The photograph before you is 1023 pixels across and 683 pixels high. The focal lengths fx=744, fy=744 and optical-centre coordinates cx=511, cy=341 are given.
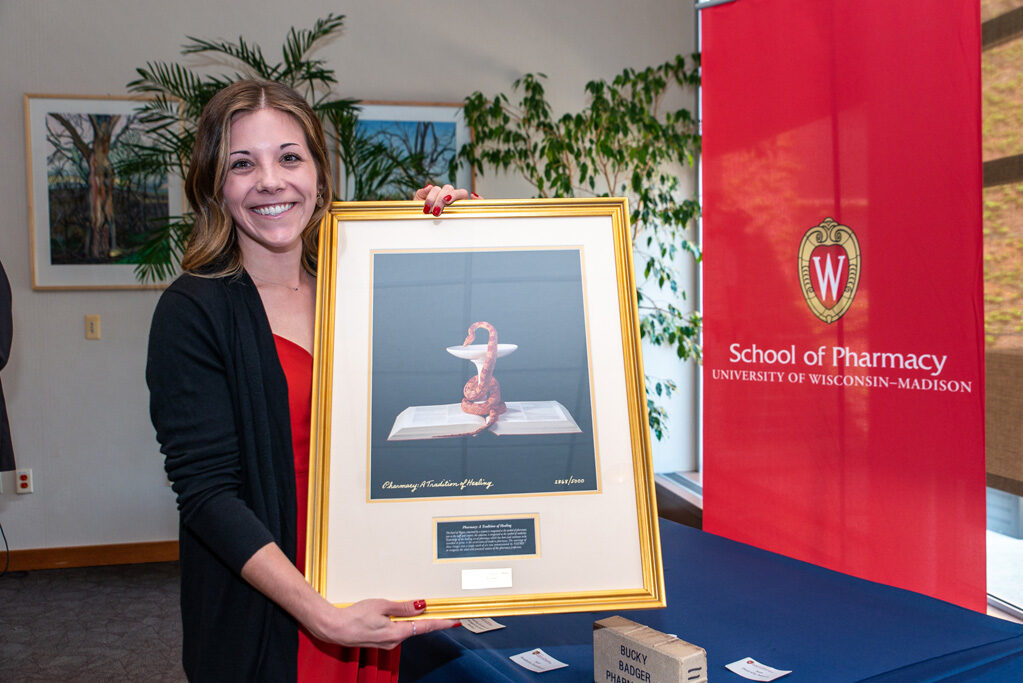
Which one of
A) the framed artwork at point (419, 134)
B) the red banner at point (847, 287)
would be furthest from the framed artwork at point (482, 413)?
the framed artwork at point (419, 134)

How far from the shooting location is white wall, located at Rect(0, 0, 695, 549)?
4.08 metres

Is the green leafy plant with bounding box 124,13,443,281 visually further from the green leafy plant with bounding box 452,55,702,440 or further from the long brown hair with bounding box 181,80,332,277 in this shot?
the long brown hair with bounding box 181,80,332,277

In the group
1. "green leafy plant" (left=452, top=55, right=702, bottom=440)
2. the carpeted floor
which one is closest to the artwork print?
the carpeted floor

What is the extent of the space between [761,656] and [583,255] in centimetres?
65

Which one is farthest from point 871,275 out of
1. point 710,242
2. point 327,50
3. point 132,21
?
point 132,21

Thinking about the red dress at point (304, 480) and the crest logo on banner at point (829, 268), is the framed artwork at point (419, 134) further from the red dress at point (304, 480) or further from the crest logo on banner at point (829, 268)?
the red dress at point (304, 480)

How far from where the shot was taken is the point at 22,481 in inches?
161

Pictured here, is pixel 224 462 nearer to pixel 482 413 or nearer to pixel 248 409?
pixel 248 409

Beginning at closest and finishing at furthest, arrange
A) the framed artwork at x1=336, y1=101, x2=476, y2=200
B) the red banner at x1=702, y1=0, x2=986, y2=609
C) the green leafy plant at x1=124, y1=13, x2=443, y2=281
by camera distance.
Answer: the red banner at x1=702, y1=0, x2=986, y2=609, the green leafy plant at x1=124, y1=13, x2=443, y2=281, the framed artwork at x1=336, y1=101, x2=476, y2=200

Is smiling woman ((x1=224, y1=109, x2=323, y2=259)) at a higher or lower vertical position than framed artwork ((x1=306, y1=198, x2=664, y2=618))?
higher

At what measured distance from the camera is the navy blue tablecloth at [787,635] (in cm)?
107

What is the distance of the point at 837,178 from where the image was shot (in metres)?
1.94

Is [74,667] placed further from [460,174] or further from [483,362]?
[460,174]

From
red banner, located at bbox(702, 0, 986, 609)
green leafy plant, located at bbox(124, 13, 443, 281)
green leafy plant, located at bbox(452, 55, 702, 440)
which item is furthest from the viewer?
green leafy plant, located at bbox(452, 55, 702, 440)
